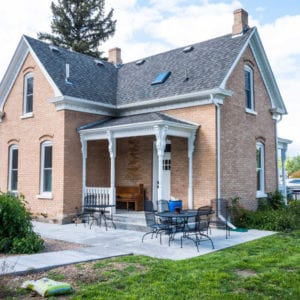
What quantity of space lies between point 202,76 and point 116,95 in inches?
179

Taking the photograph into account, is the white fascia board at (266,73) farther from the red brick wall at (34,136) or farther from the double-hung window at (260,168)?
the red brick wall at (34,136)

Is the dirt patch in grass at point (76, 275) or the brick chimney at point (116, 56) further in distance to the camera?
the brick chimney at point (116, 56)

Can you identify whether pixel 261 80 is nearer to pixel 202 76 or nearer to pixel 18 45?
pixel 202 76

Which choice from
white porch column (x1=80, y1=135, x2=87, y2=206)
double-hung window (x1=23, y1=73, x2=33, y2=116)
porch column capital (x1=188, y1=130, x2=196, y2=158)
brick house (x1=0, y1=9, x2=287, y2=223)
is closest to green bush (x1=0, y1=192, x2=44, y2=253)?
brick house (x1=0, y1=9, x2=287, y2=223)

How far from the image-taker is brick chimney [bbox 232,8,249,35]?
15.4m

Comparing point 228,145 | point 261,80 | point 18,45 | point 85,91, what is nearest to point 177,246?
point 228,145

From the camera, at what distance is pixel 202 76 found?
14.1 meters

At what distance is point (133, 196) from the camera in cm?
1550

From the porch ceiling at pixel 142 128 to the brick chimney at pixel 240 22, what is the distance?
486 centimetres

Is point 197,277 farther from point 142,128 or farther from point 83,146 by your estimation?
point 83,146

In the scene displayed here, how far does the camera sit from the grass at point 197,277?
548 cm

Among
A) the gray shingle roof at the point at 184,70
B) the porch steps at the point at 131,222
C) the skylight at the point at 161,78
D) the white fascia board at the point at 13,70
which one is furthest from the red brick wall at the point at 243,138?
the white fascia board at the point at 13,70

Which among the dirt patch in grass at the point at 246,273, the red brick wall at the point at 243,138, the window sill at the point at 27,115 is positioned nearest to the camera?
the dirt patch in grass at the point at 246,273

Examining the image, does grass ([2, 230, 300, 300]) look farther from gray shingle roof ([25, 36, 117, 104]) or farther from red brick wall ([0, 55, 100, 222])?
gray shingle roof ([25, 36, 117, 104])
